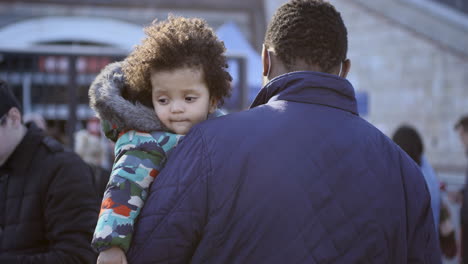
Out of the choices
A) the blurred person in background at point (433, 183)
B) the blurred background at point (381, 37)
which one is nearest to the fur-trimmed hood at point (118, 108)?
the blurred person in background at point (433, 183)

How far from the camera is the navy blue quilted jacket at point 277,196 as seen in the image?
4.71ft

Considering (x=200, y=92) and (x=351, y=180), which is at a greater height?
(x=200, y=92)

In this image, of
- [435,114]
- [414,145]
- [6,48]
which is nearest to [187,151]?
[414,145]

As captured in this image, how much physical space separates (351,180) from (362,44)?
36.7 ft

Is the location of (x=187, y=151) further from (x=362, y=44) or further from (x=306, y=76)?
(x=362, y=44)

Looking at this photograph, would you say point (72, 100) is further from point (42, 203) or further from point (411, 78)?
point (411, 78)

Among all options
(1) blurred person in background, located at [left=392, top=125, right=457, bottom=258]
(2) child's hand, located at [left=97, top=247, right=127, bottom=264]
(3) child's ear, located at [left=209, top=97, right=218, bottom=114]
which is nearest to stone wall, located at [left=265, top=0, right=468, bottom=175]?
(1) blurred person in background, located at [left=392, top=125, right=457, bottom=258]

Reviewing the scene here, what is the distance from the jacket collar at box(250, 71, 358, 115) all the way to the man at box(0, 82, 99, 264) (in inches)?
43.8

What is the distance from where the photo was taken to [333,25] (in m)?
1.67

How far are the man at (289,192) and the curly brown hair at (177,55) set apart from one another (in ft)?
0.87

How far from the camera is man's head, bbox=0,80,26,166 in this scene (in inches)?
94.4

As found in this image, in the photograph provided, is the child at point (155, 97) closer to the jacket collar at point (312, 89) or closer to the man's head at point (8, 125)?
the jacket collar at point (312, 89)

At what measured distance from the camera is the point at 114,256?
58.8 inches

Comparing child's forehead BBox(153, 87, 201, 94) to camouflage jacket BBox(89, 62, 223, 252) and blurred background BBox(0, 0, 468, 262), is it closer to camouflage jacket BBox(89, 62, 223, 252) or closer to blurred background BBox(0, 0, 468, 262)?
camouflage jacket BBox(89, 62, 223, 252)
